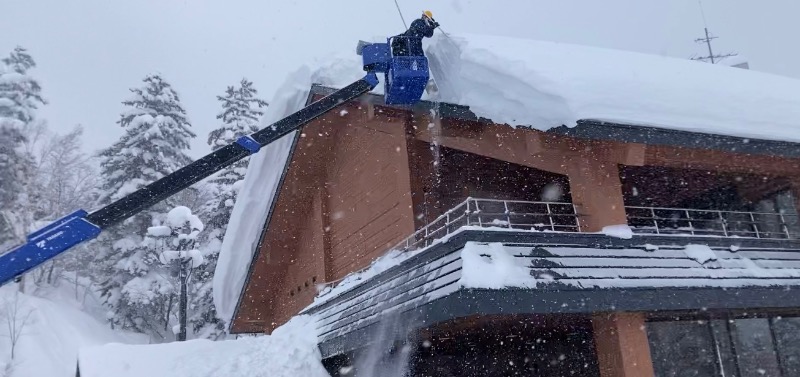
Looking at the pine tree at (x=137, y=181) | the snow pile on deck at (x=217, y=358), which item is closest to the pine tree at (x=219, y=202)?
the pine tree at (x=137, y=181)

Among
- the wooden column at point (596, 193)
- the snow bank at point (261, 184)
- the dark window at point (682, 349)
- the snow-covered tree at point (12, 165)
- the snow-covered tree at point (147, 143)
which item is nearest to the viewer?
the wooden column at point (596, 193)

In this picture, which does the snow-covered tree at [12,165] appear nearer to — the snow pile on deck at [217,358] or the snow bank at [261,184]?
the snow bank at [261,184]

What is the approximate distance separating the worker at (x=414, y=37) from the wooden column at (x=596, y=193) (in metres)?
2.48

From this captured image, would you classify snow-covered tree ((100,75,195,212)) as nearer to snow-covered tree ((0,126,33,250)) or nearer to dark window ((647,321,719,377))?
snow-covered tree ((0,126,33,250))

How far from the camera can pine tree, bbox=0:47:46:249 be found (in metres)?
26.3

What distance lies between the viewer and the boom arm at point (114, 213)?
5.34 meters

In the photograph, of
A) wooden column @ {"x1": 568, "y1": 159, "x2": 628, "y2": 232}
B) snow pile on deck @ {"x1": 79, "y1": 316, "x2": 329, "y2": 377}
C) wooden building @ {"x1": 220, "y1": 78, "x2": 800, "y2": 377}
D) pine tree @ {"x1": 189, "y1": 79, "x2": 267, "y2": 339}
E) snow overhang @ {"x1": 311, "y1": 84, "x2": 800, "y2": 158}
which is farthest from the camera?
pine tree @ {"x1": 189, "y1": 79, "x2": 267, "y2": 339}

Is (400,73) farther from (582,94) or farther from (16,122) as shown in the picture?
(16,122)

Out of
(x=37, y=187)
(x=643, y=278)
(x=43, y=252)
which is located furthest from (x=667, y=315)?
(x=37, y=187)

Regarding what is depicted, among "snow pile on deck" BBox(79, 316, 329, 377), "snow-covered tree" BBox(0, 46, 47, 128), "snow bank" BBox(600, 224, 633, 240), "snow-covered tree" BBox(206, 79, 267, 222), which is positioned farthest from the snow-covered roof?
"snow-covered tree" BBox(0, 46, 47, 128)

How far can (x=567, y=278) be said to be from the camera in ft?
19.4

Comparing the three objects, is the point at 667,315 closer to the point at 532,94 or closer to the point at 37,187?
the point at 532,94

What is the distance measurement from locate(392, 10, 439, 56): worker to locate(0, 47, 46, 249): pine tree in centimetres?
2103

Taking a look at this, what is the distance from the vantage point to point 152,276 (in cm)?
2908
